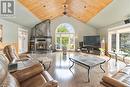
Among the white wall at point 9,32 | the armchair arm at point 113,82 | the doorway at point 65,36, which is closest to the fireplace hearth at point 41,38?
the doorway at point 65,36

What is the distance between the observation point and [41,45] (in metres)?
14.7

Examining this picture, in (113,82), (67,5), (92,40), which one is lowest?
(113,82)

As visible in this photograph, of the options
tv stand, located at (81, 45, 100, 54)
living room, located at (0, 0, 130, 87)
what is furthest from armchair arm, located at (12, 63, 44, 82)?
tv stand, located at (81, 45, 100, 54)

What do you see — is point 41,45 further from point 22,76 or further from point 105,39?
point 22,76

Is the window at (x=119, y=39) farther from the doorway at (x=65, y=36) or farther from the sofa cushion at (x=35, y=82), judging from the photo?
the sofa cushion at (x=35, y=82)

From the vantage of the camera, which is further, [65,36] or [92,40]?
[65,36]

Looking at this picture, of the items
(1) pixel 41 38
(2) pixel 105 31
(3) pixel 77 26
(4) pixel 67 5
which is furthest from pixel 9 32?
(3) pixel 77 26

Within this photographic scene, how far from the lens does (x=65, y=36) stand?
1596cm

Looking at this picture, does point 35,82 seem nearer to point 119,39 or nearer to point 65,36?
point 119,39

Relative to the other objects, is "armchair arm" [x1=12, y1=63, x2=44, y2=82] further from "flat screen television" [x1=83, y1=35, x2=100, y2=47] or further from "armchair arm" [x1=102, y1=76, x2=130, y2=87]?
"flat screen television" [x1=83, y1=35, x2=100, y2=47]

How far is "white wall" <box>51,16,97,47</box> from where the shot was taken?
50.3ft

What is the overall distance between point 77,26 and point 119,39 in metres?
5.75

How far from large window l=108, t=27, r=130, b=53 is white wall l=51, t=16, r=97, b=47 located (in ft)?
12.3

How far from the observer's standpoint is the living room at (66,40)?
475 cm
